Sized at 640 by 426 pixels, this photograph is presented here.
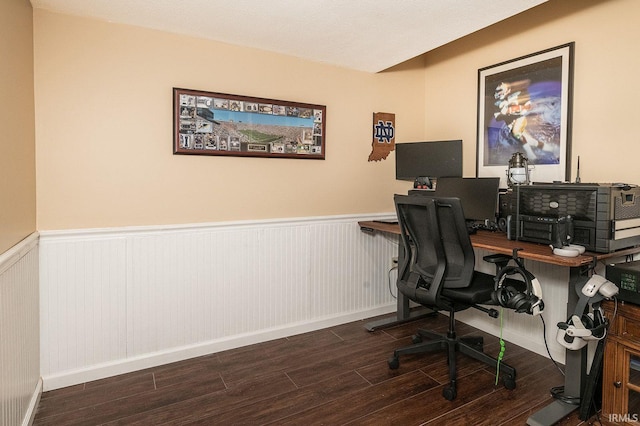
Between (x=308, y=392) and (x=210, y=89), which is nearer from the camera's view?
(x=308, y=392)

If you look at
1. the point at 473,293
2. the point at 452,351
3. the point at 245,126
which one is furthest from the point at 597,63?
the point at 245,126

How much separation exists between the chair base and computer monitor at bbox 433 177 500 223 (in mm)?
869

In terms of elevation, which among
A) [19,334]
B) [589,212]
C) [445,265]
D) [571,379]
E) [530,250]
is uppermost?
[589,212]

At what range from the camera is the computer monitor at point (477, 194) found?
2.71m

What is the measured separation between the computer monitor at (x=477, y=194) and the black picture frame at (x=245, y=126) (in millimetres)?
1082

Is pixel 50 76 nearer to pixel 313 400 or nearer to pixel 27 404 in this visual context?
pixel 27 404

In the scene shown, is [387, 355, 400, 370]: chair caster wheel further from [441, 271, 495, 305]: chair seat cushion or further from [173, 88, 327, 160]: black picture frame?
[173, 88, 327, 160]: black picture frame

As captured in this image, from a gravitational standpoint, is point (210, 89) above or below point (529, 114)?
above

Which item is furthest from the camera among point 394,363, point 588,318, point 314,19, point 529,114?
point 529,114

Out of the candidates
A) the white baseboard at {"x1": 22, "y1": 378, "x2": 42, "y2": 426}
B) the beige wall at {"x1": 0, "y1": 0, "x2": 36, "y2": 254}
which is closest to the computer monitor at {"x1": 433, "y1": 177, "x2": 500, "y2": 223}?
the beige wall at {"x1": 0, "y1": 0, "x2": 36, "y2": 254}

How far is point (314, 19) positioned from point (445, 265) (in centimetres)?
170

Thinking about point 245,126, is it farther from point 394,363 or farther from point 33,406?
point 33,406

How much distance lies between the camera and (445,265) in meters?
2.23

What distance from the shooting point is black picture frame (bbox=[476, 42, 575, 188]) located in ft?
8.41
